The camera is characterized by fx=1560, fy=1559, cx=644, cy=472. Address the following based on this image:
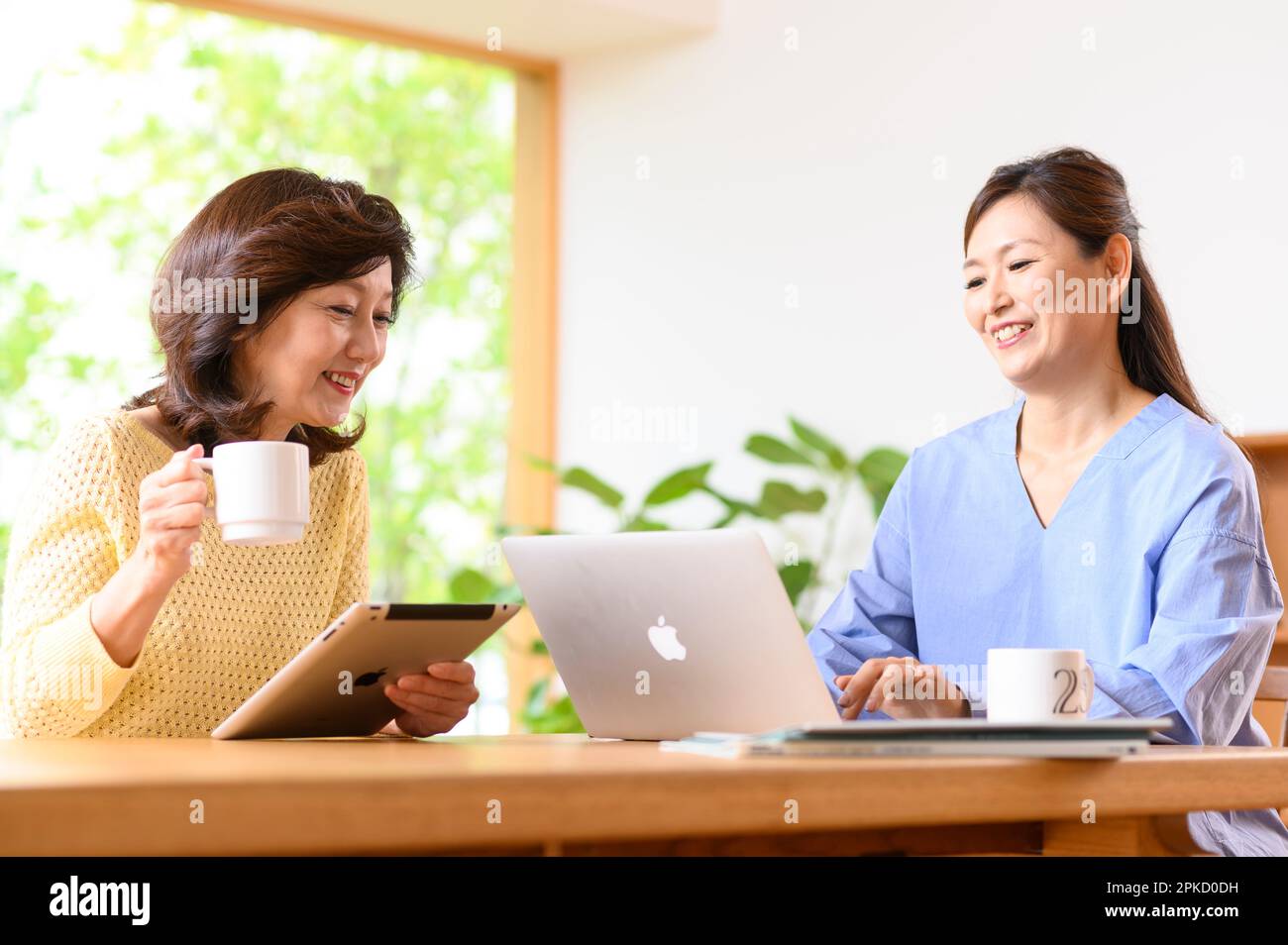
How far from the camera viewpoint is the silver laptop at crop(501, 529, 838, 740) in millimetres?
1361

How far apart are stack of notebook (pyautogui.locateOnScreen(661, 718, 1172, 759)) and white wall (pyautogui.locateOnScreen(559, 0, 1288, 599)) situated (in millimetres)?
2431

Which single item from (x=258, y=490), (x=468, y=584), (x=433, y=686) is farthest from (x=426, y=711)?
(x=468, y=584)

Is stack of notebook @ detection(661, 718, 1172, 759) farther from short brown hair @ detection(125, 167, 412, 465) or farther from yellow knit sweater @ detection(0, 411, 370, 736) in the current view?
short brown hair @ detection(125, 167, 412, 465)

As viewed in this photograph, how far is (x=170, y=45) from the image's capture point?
471cm

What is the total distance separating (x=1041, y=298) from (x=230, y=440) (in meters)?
1.06

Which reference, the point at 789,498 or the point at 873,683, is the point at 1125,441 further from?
the point at 789,498

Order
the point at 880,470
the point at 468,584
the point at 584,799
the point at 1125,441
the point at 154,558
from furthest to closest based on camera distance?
the point at 468,584
the point at 880,470
the point at 1125,441
the point at 154,558
the point at 584,799

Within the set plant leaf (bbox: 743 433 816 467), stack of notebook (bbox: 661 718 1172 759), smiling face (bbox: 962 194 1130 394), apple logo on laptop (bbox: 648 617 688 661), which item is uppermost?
smiling face (bbox: 962 194 1130 394)

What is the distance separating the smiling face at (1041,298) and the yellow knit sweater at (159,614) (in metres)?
0.90

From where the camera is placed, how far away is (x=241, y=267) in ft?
6.44

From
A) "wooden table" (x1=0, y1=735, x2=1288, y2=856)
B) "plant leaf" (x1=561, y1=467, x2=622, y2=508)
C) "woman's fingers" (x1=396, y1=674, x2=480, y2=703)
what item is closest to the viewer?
"wooden table" (x1=0, y1=735, x2=1288, y2=856)

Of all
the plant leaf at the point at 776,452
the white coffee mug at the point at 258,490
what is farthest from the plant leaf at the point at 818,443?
the white coffee mug at the point at 258,490

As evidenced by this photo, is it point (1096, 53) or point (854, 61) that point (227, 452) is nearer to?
point (1096, 53)

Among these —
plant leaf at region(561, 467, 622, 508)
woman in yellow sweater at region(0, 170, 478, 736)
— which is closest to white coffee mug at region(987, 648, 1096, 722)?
woman in yellow sweater at region(0, 170, 478, 736)
